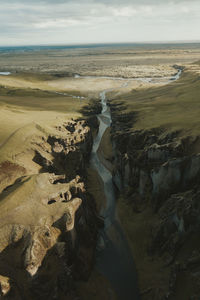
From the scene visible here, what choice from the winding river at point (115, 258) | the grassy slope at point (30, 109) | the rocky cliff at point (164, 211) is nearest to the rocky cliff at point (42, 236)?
the winding river at point (115, 258)

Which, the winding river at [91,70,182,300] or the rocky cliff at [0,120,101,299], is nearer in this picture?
the rocky cliff at [0,120,101,299]

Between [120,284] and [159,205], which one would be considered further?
[159,205]

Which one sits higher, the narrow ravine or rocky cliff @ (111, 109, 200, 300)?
rocky cliff @ (111, 109, 200, 300)

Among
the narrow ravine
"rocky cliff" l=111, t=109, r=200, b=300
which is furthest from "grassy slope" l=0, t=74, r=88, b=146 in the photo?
"rocky cliff" l=111, t=109, r=200, b=300

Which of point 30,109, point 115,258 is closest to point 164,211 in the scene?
point 115,258

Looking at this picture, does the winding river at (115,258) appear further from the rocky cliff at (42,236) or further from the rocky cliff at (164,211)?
the rocky cliff at (42,236)

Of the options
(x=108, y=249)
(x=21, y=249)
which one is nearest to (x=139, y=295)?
(x=108, y=249)

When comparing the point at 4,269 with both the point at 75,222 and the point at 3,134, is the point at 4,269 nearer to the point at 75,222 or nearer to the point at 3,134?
the point at 75,222

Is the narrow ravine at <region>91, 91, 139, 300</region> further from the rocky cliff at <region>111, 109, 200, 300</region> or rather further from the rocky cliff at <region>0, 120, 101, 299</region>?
the rocky cliff at <region>0, 120, 101, 299</region>

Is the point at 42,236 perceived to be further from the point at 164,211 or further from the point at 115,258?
the point at 164,211
